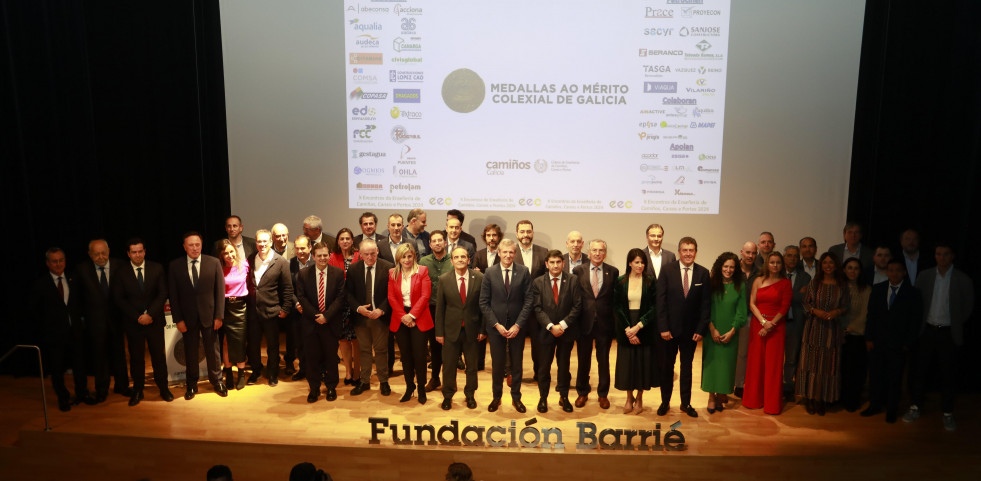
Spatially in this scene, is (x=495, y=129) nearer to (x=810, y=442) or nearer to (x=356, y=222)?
(x=356, y=222)

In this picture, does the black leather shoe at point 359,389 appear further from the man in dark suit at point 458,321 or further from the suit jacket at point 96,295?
the suit jacket at point 96,295

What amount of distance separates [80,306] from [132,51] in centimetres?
265

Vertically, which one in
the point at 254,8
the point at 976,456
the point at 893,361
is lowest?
the point at 976,456

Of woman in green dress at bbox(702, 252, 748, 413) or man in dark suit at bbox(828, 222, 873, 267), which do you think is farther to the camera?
man in dark suit at bbox(828, 222, 873, 267)

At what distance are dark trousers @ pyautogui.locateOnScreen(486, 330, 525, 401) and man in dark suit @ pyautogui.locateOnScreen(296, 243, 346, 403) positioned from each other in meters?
1.22

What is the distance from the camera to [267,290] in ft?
16.6

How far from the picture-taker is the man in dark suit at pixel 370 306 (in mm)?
4840

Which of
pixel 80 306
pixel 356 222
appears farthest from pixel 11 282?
pixel 356 222

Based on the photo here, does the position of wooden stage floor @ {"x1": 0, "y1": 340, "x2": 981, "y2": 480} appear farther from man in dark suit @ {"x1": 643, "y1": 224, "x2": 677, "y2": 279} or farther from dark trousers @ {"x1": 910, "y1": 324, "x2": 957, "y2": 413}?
man in dark suit @ {"x1": 643, "y1": 224, "x2": 677, "y2": 279}

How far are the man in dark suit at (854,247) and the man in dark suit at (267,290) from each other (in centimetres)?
442

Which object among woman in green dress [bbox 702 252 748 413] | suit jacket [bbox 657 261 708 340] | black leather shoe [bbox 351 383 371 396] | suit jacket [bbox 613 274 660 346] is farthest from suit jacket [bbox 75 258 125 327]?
woman in green dress [bbox 702 252 748 413]

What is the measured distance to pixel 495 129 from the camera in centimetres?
611

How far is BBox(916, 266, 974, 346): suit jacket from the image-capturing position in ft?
15.0

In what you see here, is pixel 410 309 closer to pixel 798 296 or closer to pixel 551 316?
pixel 551 316
